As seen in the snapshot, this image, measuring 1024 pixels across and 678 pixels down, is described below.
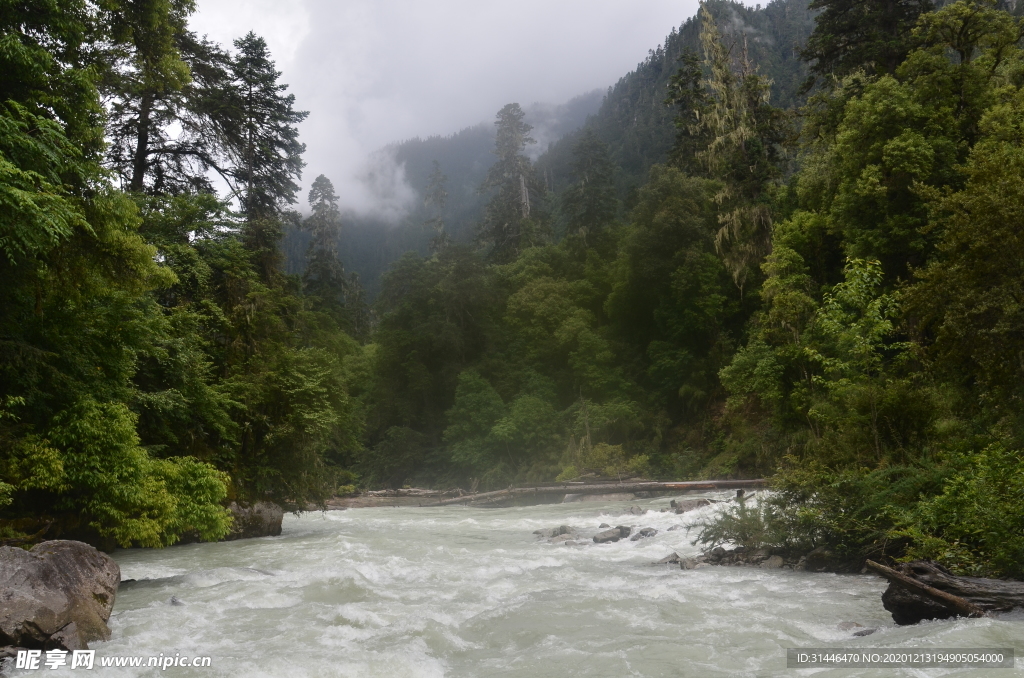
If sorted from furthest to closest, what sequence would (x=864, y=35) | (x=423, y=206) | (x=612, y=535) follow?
(x=423, y=206), (x=864, y=35), (x=612, y=535)

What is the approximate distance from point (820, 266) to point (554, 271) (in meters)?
22.4

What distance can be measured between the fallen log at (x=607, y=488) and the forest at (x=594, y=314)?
2582 millimetres

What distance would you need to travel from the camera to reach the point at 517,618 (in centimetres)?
822

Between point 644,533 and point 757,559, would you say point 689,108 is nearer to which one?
point 644,533

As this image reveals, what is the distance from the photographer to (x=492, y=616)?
329 inches

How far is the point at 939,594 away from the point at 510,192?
58328 millimetres

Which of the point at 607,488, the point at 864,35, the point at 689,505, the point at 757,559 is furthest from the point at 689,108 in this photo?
the point at 757,559

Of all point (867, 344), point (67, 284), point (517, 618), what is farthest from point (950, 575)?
point (67, 284)

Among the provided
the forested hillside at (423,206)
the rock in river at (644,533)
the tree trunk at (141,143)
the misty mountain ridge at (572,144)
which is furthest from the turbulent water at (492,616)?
the forested hillside at (423,206)

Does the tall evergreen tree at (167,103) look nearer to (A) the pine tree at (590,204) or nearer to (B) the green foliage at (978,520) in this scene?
(B) the green foliage at (978,520)

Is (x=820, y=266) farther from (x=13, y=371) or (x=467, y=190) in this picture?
(x=467, y=190)

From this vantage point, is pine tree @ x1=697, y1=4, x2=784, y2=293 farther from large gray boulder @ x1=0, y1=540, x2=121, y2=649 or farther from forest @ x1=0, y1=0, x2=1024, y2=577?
large gray boulder @ x1=0, y1=540, x2=121, y2=649

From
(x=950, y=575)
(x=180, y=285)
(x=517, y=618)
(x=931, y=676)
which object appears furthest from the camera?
(x=180, y=285)

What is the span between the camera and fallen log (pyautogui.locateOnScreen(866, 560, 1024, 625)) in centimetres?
664
